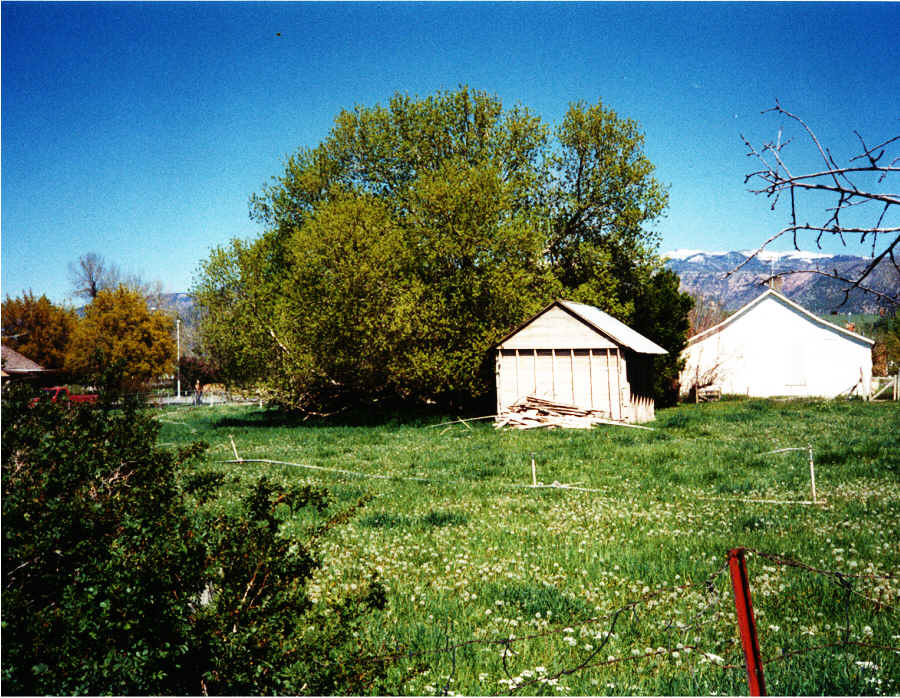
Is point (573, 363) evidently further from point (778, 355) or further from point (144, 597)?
point (778, 355)

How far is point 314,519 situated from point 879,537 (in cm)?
898

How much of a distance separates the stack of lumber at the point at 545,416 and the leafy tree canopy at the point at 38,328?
53.9 m

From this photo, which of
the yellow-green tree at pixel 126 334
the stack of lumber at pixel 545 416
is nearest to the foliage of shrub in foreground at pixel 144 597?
the stack of lumber at pixel 545 416

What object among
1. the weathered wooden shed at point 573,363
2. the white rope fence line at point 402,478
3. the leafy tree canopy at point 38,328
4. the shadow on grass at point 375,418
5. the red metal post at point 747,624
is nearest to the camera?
the red metal post at point 747,624

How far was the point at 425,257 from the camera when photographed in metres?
32.1

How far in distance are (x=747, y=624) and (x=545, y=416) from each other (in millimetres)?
24676

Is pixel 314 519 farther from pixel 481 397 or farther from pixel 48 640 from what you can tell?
pixel 481 397

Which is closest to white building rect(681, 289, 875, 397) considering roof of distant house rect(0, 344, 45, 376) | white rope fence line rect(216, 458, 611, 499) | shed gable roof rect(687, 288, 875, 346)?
shed gable roof rect(687, 288, 875, 346)

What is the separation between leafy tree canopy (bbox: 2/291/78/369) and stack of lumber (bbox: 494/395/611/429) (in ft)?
177

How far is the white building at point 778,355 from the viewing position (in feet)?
152

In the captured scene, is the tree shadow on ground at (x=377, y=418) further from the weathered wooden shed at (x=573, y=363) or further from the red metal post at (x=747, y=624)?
the red metal post at (x=747, y=624)

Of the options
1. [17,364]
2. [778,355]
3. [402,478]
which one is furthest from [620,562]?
[17,364]

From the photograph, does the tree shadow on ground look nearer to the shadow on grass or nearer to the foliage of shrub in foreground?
the shadow on grass

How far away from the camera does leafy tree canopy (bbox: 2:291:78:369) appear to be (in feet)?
198
